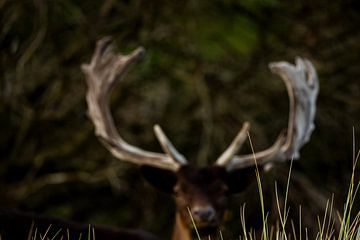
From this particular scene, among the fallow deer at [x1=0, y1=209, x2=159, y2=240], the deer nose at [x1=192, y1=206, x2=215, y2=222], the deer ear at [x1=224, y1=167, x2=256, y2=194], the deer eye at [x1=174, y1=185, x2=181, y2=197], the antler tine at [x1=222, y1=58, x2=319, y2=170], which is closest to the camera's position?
the fallow deer at [x1=0, y1=209, x2=159, y2=240]

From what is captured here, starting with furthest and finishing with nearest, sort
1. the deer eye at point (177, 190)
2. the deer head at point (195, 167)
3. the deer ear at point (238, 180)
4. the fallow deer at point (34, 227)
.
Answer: the deer ear at point (238, 180)
the deer eye at point (177, 190)
the deer head at point (195, 167)
the fallow deer at point (34, 227)

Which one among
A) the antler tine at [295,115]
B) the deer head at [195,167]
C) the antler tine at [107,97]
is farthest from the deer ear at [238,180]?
the antler tine at [107,97]

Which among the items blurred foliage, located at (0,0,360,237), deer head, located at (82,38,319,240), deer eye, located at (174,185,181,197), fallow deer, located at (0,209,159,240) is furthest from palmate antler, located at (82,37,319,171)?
blurred foliage, located at (0,0,360,237)

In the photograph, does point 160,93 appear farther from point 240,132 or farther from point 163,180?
point 163,180

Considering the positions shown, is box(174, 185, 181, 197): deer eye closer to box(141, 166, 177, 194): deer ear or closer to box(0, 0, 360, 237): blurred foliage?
box(141, 166, 177, 194): deer ear

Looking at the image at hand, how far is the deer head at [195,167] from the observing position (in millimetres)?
7039

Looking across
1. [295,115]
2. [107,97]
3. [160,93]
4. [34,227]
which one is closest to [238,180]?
[295,115]

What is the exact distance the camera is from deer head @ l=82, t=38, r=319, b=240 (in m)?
7.04

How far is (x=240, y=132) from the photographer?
7.59 m

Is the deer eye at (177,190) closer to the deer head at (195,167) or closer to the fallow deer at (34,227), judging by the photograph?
the deer head at (195,167)

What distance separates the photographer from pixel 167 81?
11.2 metres

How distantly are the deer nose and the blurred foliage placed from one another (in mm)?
3625

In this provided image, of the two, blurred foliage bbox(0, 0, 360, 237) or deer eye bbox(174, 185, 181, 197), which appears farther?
blurred foliage bbox(0, 0, 360, 237)

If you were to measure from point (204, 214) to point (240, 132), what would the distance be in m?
0.97
